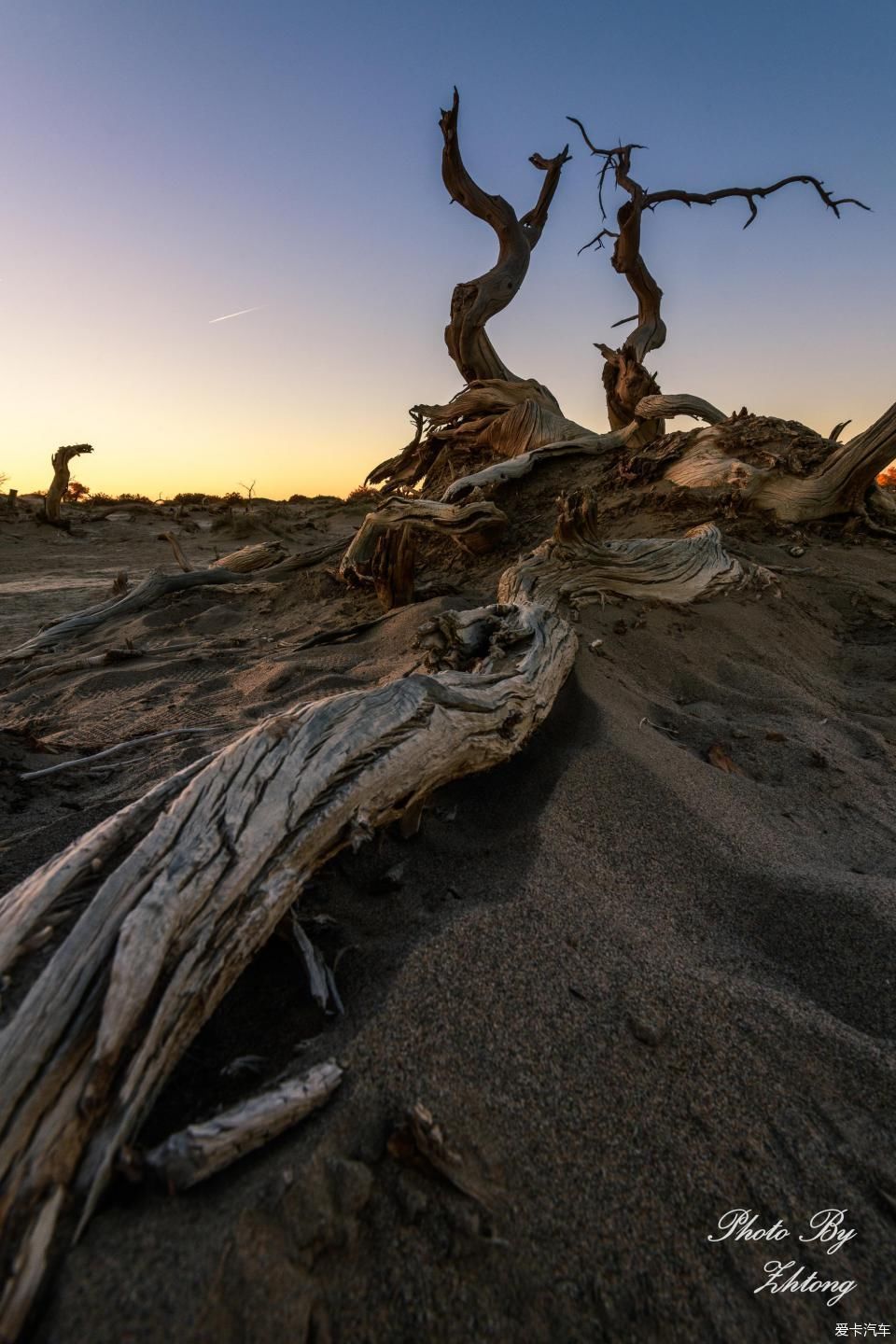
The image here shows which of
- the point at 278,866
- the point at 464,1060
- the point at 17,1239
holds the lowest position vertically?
the point at 464,1060

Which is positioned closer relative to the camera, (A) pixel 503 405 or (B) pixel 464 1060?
(B) pixel 464 1060

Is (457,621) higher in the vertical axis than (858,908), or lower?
higher

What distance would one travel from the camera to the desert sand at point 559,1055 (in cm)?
86

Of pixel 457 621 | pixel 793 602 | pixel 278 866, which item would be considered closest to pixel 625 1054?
pixel 278 866

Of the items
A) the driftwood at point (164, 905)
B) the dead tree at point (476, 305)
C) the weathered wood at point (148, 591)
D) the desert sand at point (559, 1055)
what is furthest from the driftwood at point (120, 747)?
the dead tree at point (476, 305)

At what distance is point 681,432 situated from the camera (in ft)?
20.0

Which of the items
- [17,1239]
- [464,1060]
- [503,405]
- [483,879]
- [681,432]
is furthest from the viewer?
[503,405]

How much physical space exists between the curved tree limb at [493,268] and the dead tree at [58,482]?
789cm

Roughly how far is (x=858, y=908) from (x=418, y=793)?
3.85 feet

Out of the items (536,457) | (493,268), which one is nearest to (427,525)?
(536,457)

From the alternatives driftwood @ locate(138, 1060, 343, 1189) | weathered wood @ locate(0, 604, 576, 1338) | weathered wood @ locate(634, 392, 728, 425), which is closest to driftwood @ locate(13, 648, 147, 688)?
weathered wood @ locate(0, 604, 576, 1338)

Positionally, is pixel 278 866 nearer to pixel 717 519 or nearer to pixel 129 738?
pixel 129 738

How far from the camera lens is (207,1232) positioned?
0.84 m

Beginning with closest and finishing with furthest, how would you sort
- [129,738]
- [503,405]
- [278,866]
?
[278,866]
[129,738]
[503,405]
